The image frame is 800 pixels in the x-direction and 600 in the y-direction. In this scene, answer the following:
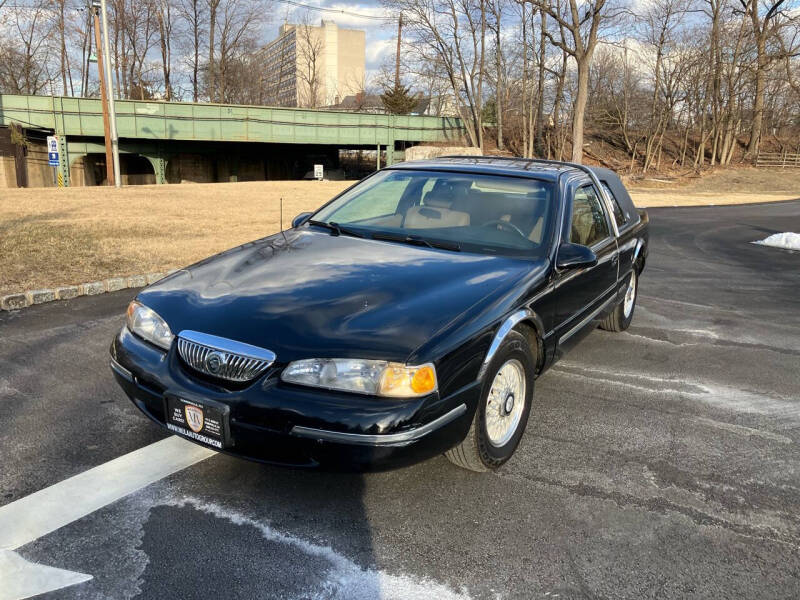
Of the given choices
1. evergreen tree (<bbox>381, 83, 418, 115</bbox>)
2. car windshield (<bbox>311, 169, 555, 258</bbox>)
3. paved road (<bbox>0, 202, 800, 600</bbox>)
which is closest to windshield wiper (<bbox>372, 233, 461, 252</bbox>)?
car windshield (<bbox>311, 169, 555, 258</bbox>)

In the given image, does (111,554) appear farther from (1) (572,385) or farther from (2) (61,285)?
(2) (61,285)

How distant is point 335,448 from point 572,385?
2579 millimetres

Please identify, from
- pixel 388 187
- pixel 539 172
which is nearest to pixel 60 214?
pixel 388 187

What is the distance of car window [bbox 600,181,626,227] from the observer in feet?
17.8

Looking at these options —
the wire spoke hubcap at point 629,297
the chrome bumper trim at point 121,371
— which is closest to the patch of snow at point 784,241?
the wire spoke hubcap at point 629,297

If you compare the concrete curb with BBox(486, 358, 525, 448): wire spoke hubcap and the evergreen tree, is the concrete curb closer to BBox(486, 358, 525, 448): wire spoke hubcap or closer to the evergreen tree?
BBox(486, 358, 525, 448): wire spoke hubcap

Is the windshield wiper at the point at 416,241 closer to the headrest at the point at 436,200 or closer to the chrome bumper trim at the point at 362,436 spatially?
the headrest at the point at 436,200

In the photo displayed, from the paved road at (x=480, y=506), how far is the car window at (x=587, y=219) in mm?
1078

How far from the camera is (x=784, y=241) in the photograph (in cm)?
1255

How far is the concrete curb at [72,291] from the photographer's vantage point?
21.0 feet

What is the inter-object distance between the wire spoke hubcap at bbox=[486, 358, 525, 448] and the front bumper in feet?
1.43

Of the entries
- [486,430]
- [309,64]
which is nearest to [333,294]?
[486,430]

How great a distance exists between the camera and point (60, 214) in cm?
1354

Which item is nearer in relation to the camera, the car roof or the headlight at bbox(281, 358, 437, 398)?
the headlight at bbox(281, 358, 437, 398)
